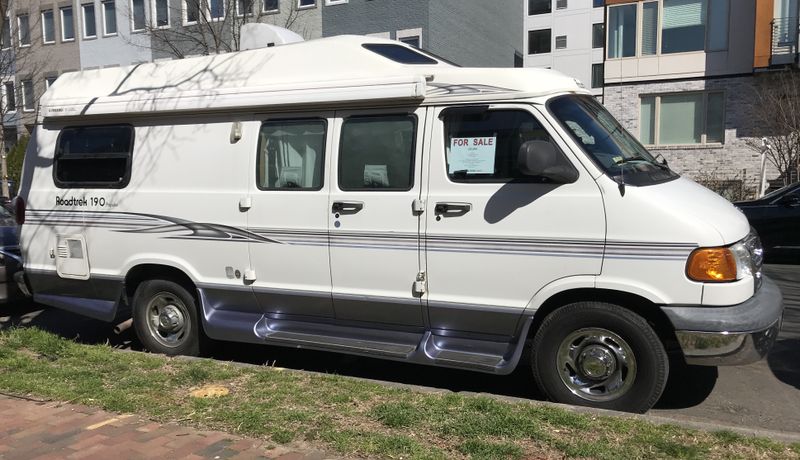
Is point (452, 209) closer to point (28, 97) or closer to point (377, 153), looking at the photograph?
point (377, 153)

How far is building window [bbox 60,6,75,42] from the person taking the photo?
29766 mm

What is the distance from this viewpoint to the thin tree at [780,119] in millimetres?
19219

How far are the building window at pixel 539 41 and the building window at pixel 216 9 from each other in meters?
27.2

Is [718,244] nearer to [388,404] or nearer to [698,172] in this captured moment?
[388,404]

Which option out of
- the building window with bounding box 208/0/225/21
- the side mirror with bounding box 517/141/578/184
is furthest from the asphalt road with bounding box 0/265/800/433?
the building window with bounding box 208/0/225/21

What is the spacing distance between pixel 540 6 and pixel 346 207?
41.5 m

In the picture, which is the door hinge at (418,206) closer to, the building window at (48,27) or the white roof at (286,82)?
the white roof at (286,82)

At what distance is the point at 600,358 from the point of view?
4293mm

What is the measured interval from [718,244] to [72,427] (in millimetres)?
4132

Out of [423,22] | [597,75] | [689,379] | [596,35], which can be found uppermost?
[596,35]

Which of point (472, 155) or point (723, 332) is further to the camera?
point (472, 155)

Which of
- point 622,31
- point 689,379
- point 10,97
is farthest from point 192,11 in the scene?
point 689,379

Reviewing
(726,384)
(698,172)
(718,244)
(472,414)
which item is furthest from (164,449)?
(698,172)

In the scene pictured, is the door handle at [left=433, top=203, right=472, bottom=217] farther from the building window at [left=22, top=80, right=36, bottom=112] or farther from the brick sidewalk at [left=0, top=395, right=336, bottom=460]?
the building window at [left=22, top=80, right=36, bottom=112]
